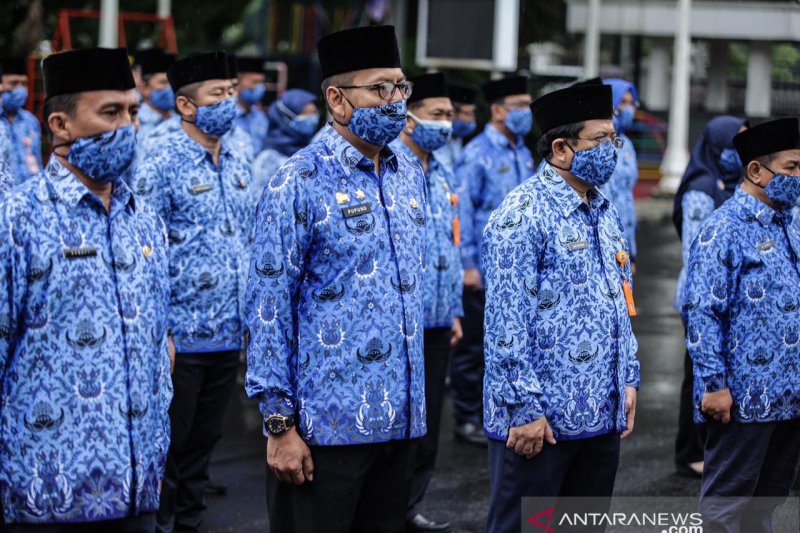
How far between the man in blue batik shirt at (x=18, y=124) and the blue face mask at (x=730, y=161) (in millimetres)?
5683

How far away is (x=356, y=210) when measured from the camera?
157 inches

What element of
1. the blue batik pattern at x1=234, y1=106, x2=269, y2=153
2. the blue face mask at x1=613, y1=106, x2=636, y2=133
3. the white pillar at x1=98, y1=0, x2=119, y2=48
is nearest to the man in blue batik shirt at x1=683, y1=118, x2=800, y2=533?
the blue face mask at x1=613, y1=106, x2=636, y2=133

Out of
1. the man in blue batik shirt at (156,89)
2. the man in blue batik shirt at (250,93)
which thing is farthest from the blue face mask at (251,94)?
the man in blue batik shirt at (156,89)

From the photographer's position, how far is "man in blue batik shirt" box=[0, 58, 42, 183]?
10.1 meters

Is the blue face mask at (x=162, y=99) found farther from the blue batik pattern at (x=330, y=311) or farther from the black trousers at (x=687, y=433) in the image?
the blue batik pattern at (x=330, y=311)

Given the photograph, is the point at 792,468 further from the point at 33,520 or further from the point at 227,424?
the point at 227,424

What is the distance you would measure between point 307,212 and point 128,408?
860 millimetres

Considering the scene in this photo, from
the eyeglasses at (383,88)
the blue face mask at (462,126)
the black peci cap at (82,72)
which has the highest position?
the black peci cap at (82,72)

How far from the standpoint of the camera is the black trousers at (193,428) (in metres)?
5.96

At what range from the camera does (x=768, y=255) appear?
5219mm

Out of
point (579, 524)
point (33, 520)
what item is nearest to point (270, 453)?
point (33, 520)

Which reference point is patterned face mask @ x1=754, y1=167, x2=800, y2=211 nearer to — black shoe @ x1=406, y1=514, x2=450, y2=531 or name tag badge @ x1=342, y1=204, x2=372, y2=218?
name tag badge @ x1=342, y1=204, x2=372, y2=218

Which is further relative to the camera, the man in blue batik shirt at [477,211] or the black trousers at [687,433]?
the man in blue batik shirt at [477,211]

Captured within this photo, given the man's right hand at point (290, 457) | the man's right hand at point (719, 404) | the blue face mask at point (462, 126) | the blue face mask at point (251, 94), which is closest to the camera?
the man's right hand at point (290, 457)
